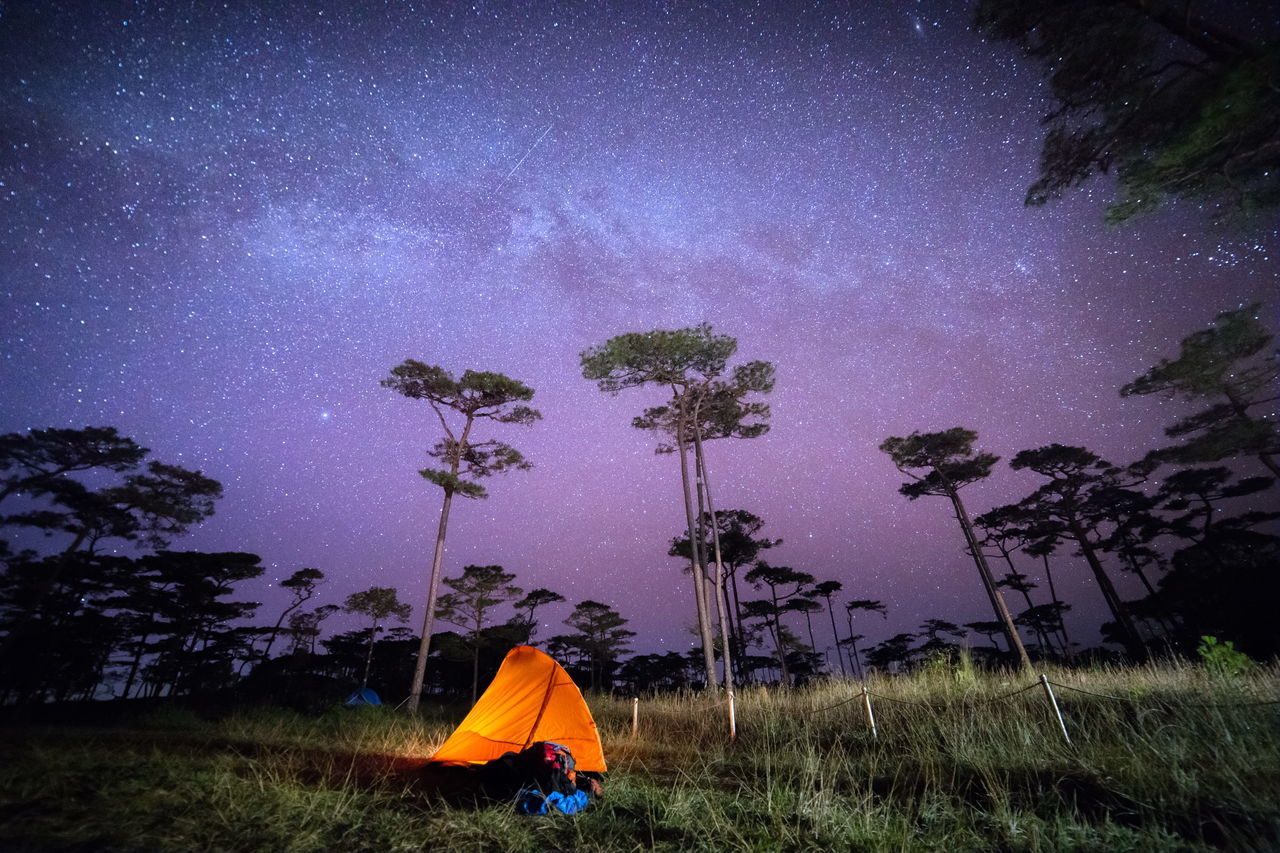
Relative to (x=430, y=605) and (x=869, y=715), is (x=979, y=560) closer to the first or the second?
(x=869, y=715)

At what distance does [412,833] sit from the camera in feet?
12.4

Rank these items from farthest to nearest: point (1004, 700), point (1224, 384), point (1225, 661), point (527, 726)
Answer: point (1224, 384), point (527, 726), point (1004, 700), point (1225, 661)

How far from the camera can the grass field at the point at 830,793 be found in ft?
11.4

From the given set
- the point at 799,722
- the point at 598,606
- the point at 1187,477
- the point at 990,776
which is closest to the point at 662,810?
the point at 990,776

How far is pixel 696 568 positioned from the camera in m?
16.5

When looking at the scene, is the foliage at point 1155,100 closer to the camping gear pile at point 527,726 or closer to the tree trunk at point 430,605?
the camping gear pile at point 527,726

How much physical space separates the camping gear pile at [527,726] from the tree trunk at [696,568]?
7.94 metres

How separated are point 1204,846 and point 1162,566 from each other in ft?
120

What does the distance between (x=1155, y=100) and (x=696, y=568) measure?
15.0m

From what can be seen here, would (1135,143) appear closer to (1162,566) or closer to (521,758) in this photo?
(521,758)

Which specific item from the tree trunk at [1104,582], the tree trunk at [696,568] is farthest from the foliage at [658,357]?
the tree trunk at [1104,582]

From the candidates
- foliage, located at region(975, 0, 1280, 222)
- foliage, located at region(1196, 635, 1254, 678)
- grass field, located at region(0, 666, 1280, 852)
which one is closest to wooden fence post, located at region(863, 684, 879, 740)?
grass field, located at region(0, 666, 1280, 852)

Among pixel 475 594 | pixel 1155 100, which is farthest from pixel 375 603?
pixel 1155 100

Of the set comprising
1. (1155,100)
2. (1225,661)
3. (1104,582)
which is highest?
(1155,100)
